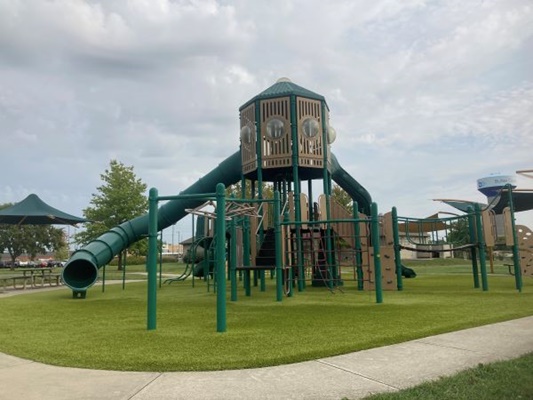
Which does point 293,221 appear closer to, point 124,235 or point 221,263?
point 221,263

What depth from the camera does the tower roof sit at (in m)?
17.7

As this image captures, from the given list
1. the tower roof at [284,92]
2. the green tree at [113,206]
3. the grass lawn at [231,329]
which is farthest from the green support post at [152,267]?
the green tree at [113,206]

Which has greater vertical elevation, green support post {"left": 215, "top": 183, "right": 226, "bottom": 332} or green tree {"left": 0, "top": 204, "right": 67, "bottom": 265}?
green tree {"left": 0, "top": 204, "right": 67, "bottom": 265}

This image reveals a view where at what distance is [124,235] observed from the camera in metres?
20.0

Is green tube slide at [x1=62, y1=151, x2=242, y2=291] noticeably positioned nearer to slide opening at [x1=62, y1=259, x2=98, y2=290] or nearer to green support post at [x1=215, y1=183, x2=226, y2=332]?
slide opening at [x1=62, y1=259, x2=98, y2=290]

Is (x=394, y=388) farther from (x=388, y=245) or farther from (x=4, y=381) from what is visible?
(x=388, y=245)

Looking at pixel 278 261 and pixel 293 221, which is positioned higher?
pixel 293 221

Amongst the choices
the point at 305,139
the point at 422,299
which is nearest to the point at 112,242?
the point at 305,139

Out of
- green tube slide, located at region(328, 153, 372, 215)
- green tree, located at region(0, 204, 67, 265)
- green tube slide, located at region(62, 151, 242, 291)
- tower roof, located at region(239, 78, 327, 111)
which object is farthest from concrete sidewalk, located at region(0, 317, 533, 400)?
green tree, located at region(0, 204, 67, 265)

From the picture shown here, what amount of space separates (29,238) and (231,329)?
77.8 metres

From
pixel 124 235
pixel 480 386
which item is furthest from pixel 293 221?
pixel 480 386

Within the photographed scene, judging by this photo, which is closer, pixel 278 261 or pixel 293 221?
pixel 278 261

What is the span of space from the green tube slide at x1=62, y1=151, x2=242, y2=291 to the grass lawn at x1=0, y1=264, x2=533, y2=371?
4.30 meters

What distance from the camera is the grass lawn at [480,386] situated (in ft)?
12.5
